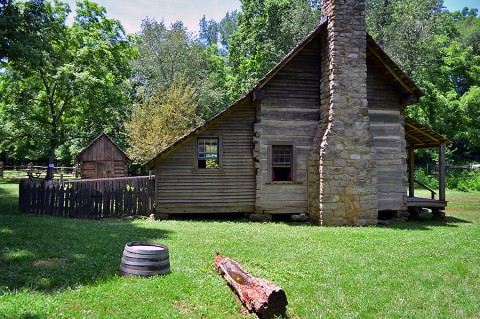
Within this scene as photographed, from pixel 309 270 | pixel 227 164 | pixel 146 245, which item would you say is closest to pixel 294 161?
pixel 227 164

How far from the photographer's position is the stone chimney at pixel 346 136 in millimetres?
13836

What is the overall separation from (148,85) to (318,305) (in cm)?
3569

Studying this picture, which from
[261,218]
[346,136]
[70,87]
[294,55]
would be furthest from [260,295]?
[70,87]

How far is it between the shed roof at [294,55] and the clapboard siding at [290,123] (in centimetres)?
47

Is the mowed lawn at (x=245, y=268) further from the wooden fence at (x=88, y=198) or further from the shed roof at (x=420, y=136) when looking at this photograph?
the shed roof at (x=420, y=136)

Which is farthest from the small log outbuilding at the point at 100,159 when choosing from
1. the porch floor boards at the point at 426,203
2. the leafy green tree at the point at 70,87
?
the porch floor boards at the point at 426,203

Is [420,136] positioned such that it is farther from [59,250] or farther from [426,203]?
[59,250]

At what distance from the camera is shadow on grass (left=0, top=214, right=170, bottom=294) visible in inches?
255

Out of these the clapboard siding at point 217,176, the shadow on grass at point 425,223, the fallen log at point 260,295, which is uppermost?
the clapboard siding at point 217,176

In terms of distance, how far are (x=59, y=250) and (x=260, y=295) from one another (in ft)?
18.7

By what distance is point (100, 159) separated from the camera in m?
26.4

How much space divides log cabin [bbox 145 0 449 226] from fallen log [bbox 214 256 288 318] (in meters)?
8.63

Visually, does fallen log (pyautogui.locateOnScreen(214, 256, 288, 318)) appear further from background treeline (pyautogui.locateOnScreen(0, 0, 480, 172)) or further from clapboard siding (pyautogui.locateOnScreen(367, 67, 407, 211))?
background treeline (pyautogui.locateOnScreen(0, 0, 480, 172))

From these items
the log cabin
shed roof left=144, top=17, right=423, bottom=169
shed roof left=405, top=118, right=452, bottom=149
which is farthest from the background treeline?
shed roof left=405, top=118, right=452, bottom=149
